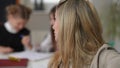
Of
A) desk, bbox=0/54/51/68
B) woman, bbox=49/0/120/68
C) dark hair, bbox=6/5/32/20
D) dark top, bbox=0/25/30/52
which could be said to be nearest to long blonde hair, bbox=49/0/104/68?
woman, bbox=49/0/120/68

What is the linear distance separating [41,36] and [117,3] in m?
1.71

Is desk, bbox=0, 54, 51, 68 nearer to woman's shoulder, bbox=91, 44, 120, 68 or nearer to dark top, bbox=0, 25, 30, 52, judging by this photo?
dark top, bbox=0, 25, 30, 52

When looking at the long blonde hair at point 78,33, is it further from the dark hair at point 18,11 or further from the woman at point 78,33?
the dark hair at point 18,11

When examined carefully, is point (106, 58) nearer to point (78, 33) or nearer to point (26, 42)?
point (78, 33)

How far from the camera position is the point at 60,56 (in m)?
1.29

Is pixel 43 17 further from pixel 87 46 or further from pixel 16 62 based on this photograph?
pixel 87 46

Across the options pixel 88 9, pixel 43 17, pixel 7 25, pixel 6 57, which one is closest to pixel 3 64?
pixel 6 57

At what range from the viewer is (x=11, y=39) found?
9.89ft

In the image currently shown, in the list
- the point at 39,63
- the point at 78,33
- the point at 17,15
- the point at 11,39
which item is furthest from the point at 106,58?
the point at 11,39

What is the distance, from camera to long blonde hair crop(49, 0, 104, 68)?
1184 mm

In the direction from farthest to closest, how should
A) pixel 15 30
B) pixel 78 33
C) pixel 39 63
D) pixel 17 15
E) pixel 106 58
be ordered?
pixel 15 30, pixel 17 15, pixel 39 63, pixel 78 33, pixel 106 58

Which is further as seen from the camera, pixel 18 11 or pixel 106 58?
pixel 18 11

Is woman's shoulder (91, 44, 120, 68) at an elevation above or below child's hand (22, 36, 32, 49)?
above

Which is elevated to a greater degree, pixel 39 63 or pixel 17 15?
pixel 17 15
